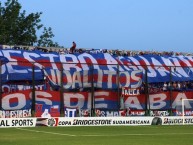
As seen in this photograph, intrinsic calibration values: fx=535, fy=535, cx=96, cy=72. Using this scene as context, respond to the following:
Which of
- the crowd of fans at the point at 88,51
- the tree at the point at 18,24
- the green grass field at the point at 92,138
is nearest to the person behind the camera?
the green grass field at the point at 92,138

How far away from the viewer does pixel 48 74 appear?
102 ft

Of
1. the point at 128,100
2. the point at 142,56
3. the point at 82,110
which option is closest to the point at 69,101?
the point at 82,110

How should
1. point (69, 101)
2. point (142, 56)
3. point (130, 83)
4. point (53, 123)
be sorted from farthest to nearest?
point (142, 56), point (130, 83), point (69, 101), point (53, 123)

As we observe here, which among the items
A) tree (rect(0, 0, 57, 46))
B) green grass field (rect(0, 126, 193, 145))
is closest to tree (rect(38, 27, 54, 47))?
tree (rect(0, 0, 57, 46))

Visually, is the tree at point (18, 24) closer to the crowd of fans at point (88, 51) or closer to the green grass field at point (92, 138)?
the crowd of fans at point (88, 51)

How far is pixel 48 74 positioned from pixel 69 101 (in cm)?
203

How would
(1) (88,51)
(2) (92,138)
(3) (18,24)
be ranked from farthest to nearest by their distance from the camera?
(3) (18,24)
(1) (88,51)
(2) (92,138)

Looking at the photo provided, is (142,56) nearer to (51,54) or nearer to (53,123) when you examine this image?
(51,54)

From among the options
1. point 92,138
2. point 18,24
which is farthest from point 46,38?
point 92,138

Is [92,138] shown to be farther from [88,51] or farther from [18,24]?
[18,24]

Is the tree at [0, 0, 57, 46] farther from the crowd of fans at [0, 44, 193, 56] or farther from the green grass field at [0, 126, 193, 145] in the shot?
the green grass field at [0, 126, 193, 145]

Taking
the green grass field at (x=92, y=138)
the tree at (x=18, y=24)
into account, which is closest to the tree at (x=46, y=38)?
the tree at (x=18, y=24)

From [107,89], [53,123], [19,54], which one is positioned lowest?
[53,123]

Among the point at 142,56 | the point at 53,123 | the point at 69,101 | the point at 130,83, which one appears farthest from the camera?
the point at 142,56
